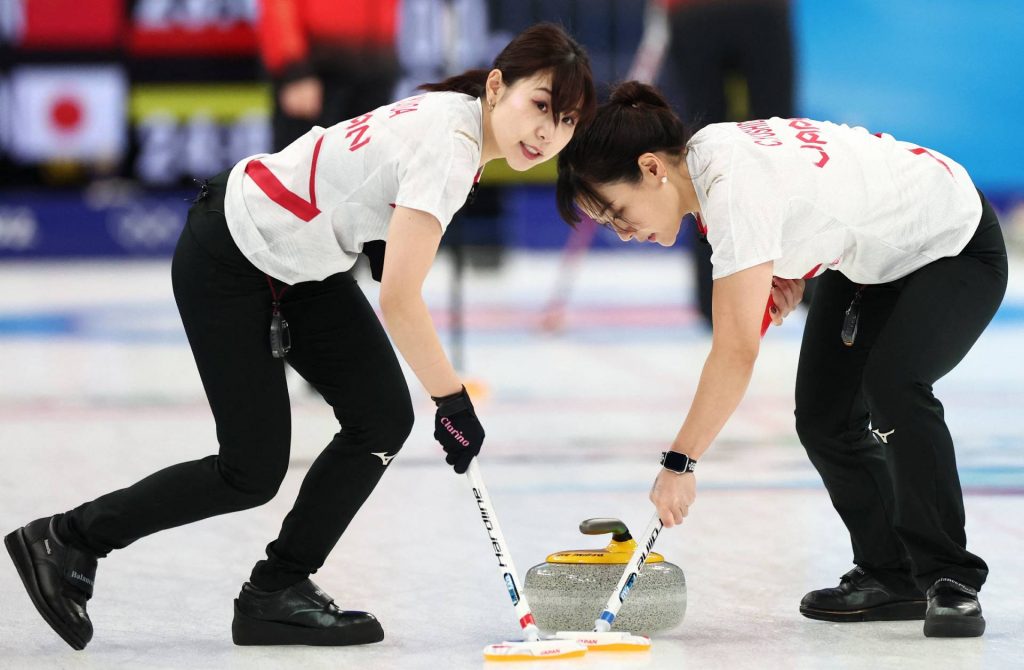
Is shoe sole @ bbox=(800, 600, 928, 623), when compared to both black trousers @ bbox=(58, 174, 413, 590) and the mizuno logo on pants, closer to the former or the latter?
the mizuno logo on pants

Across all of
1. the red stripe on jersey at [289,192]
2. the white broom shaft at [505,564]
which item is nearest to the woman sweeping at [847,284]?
the white broom shaft at [505,564]

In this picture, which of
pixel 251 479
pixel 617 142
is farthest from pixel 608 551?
pixel 617 142

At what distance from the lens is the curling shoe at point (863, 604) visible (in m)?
2.91

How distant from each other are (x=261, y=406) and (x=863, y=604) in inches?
49.3

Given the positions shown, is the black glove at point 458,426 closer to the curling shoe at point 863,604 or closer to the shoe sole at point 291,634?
the shoe sole at point 291,634

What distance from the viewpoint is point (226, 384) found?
8.87ft

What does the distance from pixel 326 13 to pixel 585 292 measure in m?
4.29

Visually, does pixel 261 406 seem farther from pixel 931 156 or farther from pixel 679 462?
pixel 931 156

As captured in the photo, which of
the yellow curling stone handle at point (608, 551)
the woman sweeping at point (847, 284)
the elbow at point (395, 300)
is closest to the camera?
the elbow at point (395, 300)

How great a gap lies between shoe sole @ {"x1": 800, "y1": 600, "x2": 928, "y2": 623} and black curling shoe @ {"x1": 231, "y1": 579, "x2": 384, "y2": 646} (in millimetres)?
871

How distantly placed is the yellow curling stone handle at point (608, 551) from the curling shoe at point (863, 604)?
1.15ft

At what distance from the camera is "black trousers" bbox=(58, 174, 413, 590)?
2705 mm

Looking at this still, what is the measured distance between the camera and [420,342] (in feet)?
8.26

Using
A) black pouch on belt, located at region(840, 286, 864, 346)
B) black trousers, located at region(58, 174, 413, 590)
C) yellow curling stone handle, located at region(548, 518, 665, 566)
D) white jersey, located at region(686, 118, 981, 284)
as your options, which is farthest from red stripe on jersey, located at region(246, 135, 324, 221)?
black pouch on belt, located at region(840, 286, 864, 346)
